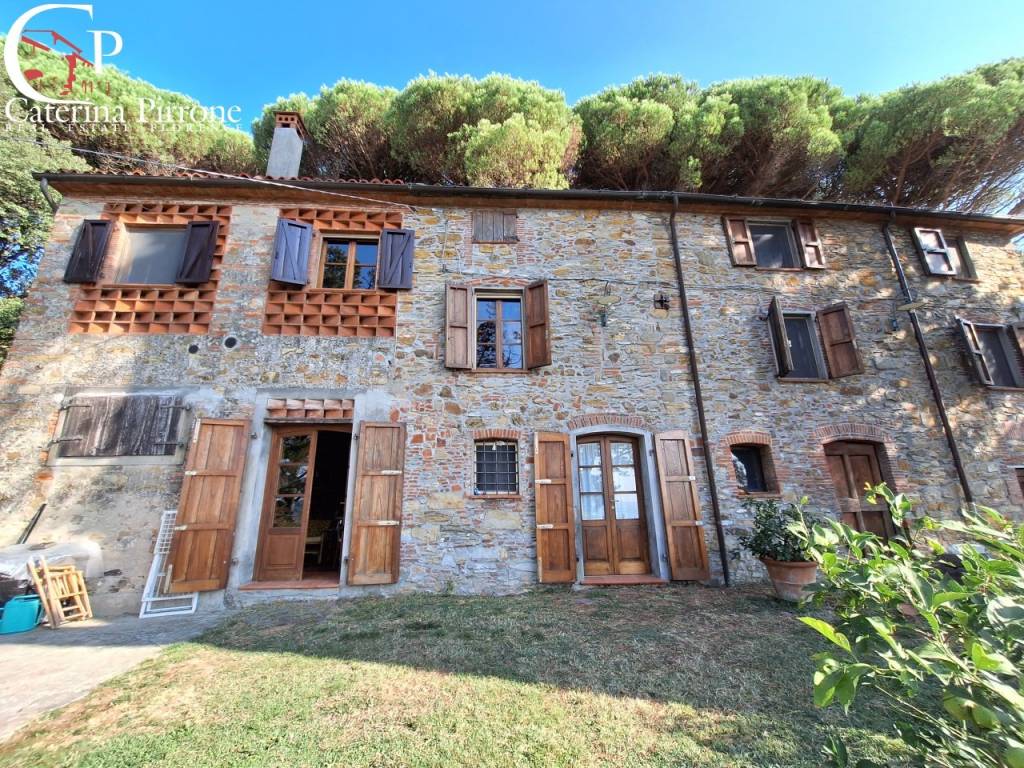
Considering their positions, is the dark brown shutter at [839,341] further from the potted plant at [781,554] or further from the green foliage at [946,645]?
the green foliage at [946,645]

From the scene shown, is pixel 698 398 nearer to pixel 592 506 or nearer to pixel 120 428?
pixel 592 506

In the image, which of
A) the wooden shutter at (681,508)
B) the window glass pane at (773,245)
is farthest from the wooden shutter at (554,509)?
the window glass pane at (773,245)

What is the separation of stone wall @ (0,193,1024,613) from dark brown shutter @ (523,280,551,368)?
0.28 m

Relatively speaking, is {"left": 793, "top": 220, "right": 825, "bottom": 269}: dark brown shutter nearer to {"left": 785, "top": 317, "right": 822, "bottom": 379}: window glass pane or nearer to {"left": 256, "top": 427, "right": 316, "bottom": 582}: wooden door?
{"left": 785, "top": 317, "right": 822, "bottom": 379}: window glass pane

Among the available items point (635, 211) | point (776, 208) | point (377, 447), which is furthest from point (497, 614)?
point (776, 208)

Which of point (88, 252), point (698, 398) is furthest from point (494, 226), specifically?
point (88, 252)

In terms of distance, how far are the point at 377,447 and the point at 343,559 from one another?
166 centimetres

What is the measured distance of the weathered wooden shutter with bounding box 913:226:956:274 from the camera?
894cm

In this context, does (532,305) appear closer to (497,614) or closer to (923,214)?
(497,614)

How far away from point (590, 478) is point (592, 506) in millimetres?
446

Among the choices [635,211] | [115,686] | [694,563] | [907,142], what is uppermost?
[907,142]

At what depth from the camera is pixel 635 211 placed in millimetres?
8609

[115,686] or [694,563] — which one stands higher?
[694,563]

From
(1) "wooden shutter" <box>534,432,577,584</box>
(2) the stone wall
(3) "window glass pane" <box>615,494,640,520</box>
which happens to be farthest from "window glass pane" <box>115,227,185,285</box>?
(3) "window glass pane" <box>615,494,640,520</box>
